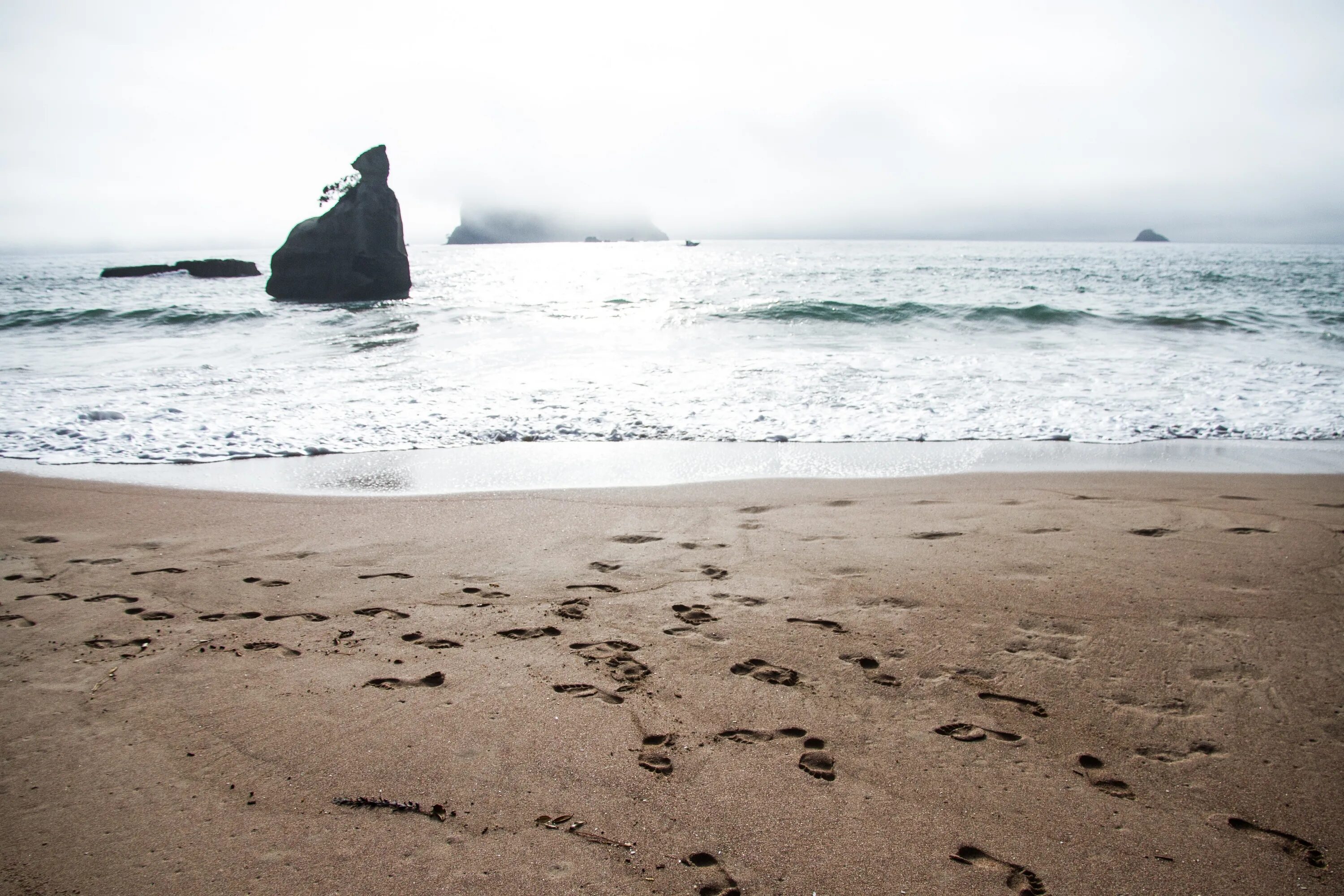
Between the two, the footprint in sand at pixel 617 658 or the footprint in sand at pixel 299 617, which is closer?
the footprint in sand at pixel 617 658

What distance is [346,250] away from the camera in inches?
1000

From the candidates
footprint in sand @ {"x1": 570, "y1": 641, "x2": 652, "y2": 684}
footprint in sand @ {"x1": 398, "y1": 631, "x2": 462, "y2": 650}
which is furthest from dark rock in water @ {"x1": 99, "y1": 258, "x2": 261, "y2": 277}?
footprint in sand @ {"x1": 570, "y1": 641, "x2": 652, "y2": 684}

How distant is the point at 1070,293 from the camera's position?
78.2 feet

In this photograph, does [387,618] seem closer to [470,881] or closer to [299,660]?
[299,660]

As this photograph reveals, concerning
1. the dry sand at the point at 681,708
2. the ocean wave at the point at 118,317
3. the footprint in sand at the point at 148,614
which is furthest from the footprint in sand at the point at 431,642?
the ocean wave at the point at 118,317

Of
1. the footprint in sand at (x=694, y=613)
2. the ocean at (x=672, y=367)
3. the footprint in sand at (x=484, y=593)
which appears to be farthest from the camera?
the ocean at (x=672, y=367)

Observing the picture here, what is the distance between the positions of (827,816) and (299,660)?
2167mm

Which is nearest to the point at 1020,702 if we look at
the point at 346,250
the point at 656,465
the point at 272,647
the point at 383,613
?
the point at 383,613

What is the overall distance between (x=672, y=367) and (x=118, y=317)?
19694 millimetres

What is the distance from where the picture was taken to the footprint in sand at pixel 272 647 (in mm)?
2922

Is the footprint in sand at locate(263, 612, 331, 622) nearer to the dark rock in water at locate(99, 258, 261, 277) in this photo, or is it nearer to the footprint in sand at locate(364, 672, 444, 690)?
the footprint in sand at locate(364, 672, 444, 690)

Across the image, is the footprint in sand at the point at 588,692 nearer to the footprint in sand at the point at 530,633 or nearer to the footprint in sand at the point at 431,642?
the footprint in sand at the point at 530,633

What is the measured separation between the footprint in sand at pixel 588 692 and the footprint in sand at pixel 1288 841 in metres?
1.89

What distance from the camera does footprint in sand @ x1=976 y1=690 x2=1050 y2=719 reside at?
2469 mm
